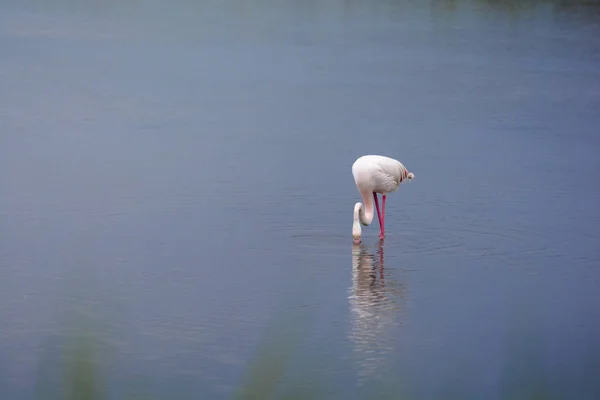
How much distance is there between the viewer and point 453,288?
8.04m

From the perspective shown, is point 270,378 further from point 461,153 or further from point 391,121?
point 391,121

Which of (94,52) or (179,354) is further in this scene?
(94,52)

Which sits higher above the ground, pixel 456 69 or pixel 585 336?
pixel 456 69

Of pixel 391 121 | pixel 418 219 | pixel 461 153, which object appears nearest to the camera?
pixel 418 219

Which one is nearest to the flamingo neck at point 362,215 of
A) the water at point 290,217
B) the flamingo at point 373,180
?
the flamingo at point 373,180

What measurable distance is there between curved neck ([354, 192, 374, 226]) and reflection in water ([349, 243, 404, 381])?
236 millimetres

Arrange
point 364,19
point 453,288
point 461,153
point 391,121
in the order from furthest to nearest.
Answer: point 364,19 → point 391,121 → point 461,153 → point 453,288

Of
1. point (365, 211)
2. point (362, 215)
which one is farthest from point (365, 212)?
point (362, 215)

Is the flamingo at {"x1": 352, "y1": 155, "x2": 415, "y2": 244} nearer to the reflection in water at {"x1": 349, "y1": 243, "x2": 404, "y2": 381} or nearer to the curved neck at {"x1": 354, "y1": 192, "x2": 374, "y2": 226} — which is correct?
the curved neck at {"x1": 354, "y1": 192, "x2": 374, "y2": 226}

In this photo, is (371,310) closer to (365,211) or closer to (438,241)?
(438,241)

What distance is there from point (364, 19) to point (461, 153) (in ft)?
36.6

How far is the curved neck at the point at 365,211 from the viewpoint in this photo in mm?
9023

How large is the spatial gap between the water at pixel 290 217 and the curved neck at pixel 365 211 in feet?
0.67

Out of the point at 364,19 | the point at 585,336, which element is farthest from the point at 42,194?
the point at 364,19
